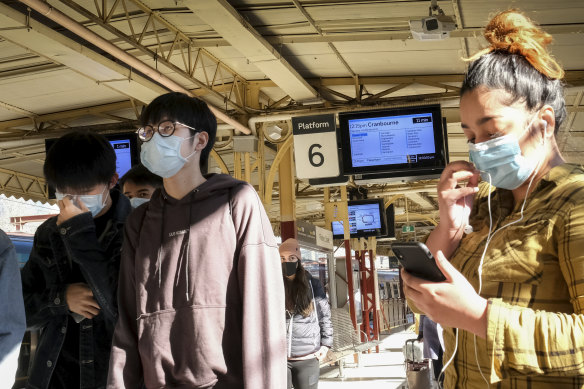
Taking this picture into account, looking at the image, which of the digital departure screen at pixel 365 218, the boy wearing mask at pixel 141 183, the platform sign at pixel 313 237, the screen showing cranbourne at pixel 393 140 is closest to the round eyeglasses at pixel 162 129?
the boy wearing mask at pixel 141 183

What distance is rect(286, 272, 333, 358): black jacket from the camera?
21.7 feet

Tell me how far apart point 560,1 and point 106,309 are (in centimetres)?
627

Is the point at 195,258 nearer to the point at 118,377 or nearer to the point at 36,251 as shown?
the point at 118,377

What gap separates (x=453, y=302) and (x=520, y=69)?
0.61 m

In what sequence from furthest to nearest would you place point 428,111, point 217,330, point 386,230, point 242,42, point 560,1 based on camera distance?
point 386,230, point 428,111, point 242,42, point 560,1, point 217,330

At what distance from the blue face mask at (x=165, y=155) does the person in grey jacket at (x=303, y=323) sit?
420 cm

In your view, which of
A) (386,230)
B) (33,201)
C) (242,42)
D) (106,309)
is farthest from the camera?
(386,230)

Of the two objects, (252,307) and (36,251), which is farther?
(36,251)

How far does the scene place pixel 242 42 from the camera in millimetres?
8406

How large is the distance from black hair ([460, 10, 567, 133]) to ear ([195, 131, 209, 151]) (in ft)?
4.01

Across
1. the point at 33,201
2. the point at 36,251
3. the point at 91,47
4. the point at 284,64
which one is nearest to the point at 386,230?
the point at 33,201

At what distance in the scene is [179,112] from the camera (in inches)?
105

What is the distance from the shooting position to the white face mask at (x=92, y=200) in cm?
283

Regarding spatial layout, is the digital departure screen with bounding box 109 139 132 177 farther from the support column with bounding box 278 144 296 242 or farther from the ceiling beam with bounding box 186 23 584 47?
the support column with bounding box 278 144 296 242
